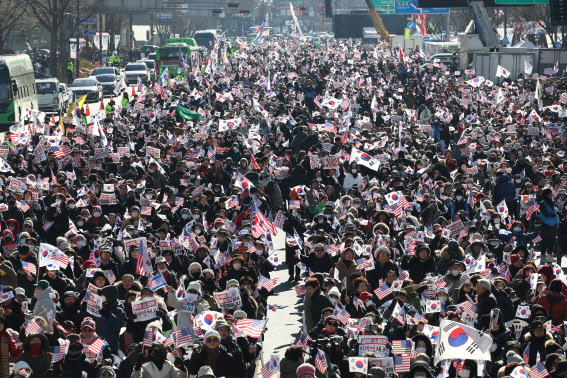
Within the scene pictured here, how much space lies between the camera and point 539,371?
10.4m

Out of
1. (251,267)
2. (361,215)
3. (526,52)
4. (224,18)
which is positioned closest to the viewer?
(251,267)

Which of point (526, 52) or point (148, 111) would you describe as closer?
point (148, 111)

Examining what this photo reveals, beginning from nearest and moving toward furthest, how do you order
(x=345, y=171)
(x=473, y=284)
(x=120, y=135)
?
(x=473, y=284), (x=345, y=171), (x=120, y=135)

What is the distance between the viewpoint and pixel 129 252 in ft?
48.5

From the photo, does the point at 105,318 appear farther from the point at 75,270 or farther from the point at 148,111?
the point at 148,111

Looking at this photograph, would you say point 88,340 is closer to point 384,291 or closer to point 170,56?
point 384,291

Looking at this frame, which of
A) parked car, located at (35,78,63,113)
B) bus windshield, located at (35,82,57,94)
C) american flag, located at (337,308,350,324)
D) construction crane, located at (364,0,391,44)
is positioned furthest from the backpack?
construction crane, located at (364,0,391,44)

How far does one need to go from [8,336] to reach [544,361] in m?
5.40

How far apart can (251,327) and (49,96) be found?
36.4 m

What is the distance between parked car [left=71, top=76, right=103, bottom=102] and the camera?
170 feet

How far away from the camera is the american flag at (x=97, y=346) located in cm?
1111

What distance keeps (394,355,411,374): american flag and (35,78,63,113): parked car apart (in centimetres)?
3698

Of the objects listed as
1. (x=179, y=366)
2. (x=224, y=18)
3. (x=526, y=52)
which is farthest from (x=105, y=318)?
(x=224, y=18)

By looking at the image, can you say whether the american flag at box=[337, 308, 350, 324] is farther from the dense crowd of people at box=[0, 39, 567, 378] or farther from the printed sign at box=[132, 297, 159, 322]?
the printed sign at box=[132, 297, 159, 322]
